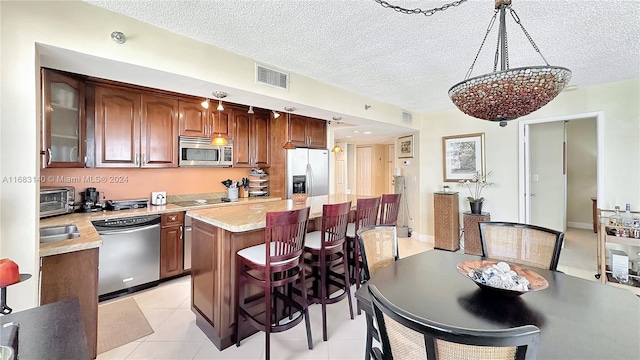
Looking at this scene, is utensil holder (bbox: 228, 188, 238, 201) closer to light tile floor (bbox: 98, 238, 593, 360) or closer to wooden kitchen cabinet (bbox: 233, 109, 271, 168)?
wooden kitchen cabinet (bbox: 233, 109, 271, 168)

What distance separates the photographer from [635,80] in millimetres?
3191

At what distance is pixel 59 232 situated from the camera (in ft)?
7.15

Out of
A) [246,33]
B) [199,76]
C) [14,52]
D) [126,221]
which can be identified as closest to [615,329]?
[246,33]

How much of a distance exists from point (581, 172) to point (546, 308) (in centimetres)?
660

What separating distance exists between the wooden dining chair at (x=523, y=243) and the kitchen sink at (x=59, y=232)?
10.6ft

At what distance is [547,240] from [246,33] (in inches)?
109

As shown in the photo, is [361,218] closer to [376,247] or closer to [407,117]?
[376,247]

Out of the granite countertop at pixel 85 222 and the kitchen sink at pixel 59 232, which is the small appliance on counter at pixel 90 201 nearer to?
the granite countertop at pixel 85 222

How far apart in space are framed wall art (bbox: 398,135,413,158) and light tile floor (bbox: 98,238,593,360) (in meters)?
3.67

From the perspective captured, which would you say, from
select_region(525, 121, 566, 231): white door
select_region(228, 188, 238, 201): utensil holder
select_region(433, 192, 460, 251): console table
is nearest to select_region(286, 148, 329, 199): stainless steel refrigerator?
select_region(228, 188, 238, 201): utensil holder

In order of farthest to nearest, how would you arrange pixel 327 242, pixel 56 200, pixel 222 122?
pixel 222 122 → pixel 56 200 → pixel 327 242

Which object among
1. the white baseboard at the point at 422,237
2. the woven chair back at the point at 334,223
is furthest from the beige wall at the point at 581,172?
the woven chair back at the point at 334,223

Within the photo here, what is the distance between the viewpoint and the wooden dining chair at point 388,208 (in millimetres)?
2811

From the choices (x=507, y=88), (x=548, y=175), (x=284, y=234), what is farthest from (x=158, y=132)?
(x=548, y=175)
